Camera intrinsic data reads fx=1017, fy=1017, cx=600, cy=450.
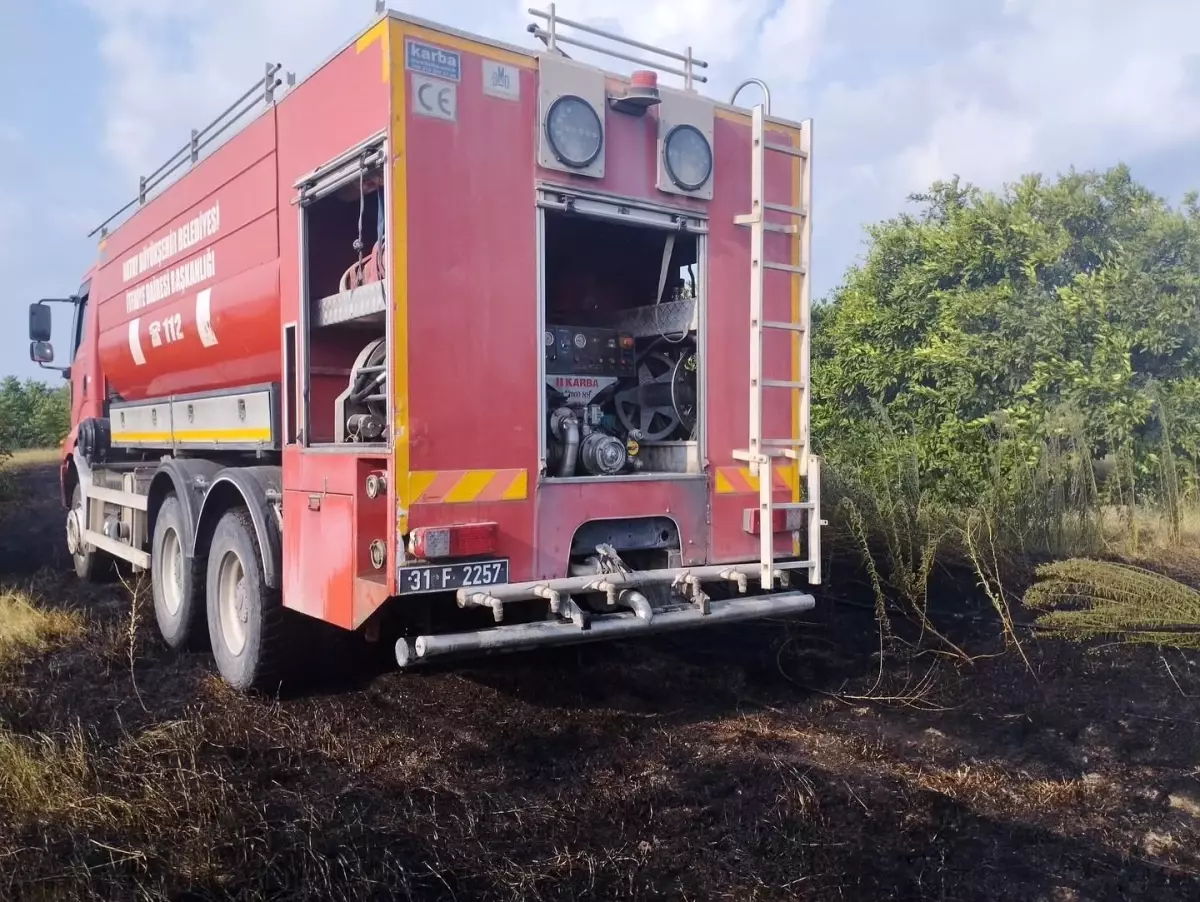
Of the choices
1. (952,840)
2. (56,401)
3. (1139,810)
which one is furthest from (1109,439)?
(56,401)

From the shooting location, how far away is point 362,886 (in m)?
3.02

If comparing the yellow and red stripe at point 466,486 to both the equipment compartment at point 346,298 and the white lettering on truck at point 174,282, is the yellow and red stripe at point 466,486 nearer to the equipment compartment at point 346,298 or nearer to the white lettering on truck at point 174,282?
the equipment compartment at point 346,298

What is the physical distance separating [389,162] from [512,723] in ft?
8.60

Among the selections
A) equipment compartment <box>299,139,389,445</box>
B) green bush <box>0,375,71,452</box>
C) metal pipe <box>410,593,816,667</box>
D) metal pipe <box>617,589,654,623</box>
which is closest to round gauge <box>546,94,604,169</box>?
equipment compartment <box>299,139,389,445</box>

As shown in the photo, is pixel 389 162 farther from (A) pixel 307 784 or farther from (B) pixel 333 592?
(A) pixel 307 784

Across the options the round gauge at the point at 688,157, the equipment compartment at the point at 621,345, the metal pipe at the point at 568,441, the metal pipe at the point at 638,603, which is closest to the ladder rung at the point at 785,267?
the equipment compartment at the point at 621,345

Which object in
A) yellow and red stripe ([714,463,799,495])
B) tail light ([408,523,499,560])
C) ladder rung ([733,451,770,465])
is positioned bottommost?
tail light ([408,523,499,560])

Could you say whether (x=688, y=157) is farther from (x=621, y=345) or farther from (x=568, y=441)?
(x=568, y=441)

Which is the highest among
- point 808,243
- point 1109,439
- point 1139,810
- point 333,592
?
point 808,243

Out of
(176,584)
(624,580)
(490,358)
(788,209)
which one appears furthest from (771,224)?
(176,584)

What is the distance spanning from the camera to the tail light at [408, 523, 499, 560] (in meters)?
4.06

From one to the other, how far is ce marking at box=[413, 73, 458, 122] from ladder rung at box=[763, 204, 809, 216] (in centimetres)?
163

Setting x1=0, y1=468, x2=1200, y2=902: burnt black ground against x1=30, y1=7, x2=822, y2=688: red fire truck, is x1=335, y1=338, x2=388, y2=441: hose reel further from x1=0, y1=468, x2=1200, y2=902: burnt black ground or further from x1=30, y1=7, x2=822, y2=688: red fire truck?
x1=0, y1=468, x2=1200, y2=902: burnt black ground

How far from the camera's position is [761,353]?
5.04 meters
